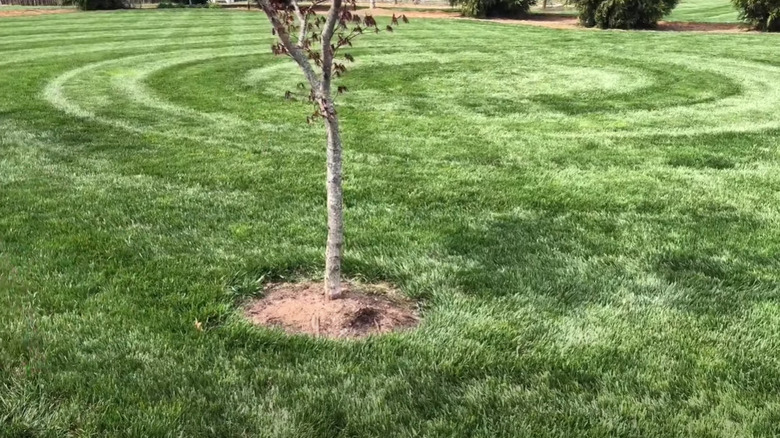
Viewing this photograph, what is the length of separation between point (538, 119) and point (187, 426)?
7209 mm

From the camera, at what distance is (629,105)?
33.0ft

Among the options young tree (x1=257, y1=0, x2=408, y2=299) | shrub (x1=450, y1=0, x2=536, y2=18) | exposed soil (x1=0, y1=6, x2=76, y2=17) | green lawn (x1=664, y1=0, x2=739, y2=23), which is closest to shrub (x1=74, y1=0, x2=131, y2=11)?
exposed soil (x1=0, y1=6, x2=76, y2=17)

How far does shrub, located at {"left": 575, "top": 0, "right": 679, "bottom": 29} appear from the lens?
899 inches

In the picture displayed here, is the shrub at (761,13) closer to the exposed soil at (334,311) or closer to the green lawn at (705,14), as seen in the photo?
the green lawn at (705,14)

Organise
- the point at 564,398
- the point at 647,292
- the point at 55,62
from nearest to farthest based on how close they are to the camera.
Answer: the point at 564,398 → the point at 647,292 → the point at 55,62

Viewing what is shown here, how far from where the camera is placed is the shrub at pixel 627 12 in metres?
22.8

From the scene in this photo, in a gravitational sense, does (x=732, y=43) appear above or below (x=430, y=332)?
above

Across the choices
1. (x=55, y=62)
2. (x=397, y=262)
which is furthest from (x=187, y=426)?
(x=55, y=62)

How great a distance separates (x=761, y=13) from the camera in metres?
21.9

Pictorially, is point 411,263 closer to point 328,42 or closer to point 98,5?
point 328,42

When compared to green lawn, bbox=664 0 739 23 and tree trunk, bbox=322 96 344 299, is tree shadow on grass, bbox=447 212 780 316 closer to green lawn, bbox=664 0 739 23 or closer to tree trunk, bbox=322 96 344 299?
tree trunk, bbox=322 96 344 299

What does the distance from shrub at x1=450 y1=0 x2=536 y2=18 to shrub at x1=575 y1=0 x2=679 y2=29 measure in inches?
203

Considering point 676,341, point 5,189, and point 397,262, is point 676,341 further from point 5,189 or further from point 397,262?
point 5,189

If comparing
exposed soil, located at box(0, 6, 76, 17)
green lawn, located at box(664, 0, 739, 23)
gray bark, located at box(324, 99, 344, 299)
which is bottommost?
gray bark, located at box(324, 99, 344, 299)
